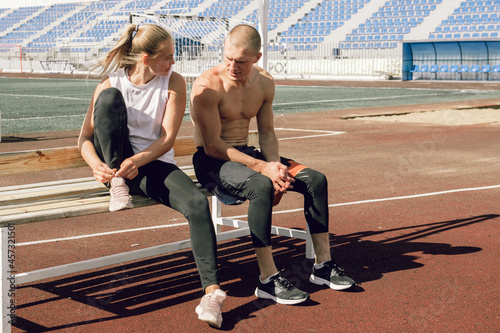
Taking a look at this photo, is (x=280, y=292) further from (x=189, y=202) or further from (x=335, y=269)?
(x=189, y=202)

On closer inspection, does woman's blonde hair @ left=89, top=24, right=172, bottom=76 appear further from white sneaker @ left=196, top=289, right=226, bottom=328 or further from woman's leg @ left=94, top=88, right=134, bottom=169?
white sneaker @ left=196, top=289, right=226, bottom=328

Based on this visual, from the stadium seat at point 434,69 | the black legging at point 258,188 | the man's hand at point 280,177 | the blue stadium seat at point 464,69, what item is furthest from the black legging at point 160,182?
the stadium seat at point 434,69

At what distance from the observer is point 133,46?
411 cm

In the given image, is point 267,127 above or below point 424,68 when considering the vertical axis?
above

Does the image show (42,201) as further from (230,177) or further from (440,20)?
(440,20)

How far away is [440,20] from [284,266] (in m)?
40.0

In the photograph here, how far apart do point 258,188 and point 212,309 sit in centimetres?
80

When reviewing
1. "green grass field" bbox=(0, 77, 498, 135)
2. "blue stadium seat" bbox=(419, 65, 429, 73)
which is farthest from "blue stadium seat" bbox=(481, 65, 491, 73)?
"green grass field" bbox=(0, 77, 498, 135)

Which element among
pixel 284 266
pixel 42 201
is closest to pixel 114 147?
pixel 42 201

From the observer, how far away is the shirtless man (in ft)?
13.0

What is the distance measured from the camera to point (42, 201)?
4.03 meters

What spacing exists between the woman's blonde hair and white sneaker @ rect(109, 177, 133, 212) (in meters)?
0.78

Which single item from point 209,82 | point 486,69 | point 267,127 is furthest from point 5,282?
point 486,69

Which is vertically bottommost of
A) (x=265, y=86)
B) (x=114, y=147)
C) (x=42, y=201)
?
(x=42, y=201)
